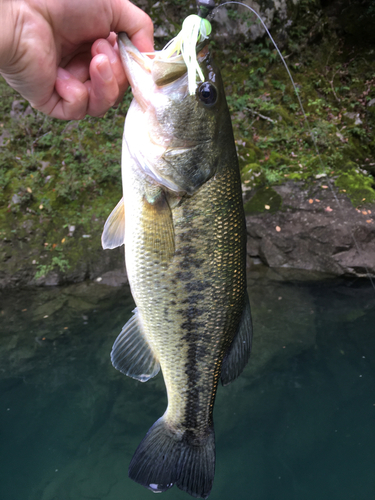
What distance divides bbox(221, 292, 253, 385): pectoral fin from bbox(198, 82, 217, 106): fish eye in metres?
0.97

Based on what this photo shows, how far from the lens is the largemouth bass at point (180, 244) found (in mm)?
1522

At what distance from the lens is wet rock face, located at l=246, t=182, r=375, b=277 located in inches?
211

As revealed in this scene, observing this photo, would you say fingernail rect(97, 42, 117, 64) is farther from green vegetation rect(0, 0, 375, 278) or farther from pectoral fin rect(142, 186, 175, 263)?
green vegetation rect(0, 0, 375, 278)

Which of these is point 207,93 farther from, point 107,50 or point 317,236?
point 317,236

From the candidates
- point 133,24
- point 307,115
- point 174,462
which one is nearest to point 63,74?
point 133,24

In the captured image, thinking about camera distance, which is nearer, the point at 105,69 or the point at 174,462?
the point at 105,69

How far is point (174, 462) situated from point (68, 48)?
84.1 inches

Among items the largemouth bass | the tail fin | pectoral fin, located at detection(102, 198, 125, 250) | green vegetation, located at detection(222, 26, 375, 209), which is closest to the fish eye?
the largemouth bass

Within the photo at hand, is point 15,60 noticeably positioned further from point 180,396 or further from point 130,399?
point 130,399

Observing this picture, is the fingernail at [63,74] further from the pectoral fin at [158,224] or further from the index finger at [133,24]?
the pectoral fin at [158,224]

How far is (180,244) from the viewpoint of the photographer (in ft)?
5.09

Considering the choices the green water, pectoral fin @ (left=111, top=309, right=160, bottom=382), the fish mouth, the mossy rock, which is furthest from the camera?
the mossy rock

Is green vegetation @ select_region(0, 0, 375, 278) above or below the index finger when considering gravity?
below

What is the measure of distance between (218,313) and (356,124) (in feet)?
22.3
